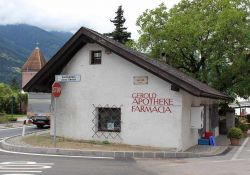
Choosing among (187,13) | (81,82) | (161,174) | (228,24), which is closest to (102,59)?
(81,82)

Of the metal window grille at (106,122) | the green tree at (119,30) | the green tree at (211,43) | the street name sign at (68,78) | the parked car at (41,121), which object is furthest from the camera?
the green tree at (119,30)

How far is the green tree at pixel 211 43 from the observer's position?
33.4 m

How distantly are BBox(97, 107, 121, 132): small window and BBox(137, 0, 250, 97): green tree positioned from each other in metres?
14.4

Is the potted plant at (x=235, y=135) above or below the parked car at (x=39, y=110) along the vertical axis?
below

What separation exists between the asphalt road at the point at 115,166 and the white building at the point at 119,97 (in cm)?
287

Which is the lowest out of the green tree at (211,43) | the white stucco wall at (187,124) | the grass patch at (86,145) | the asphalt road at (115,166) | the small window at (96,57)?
the asphalt road at (115,166)

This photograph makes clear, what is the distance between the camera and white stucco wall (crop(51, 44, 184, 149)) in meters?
19.3

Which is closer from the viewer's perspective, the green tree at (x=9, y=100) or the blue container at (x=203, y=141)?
the blue container at (x=203, y=141)

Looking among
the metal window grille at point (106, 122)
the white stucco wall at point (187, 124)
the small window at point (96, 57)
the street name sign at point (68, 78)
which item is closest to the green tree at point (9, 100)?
the street name sign at point (68, 78)

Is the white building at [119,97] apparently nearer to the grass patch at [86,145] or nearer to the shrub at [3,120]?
the grass patch at [86,145]

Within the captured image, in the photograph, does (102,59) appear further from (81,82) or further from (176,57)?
(176,57)

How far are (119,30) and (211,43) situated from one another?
2188 centimetres

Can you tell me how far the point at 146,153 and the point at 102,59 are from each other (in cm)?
577

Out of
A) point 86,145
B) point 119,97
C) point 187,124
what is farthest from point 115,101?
point 187,124
